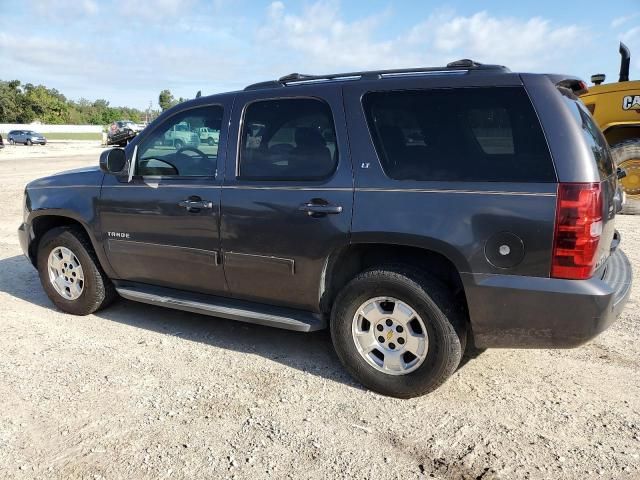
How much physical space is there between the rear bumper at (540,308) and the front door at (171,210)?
1.86 m

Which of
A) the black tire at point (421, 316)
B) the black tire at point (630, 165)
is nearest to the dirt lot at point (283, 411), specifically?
the black tire at point (421, 316)

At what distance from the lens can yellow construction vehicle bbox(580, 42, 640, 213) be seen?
858cm

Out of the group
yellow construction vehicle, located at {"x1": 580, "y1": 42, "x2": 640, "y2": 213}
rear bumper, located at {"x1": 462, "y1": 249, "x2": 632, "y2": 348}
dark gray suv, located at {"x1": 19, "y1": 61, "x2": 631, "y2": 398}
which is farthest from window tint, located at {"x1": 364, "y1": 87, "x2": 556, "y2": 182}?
yellow construction vehicle, located at {"x1": 580, "y1": 42, "x2": 640, "y2": 213}

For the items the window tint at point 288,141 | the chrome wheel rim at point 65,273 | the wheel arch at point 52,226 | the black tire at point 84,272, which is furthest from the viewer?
the chrome wheel rim at point 65,273

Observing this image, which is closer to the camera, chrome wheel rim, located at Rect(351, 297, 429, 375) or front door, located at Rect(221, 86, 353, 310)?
chrome wheel rim, located at Rect(351, 297, 429, 375)

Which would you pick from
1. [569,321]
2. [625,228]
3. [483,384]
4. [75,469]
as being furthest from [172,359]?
[625,228]

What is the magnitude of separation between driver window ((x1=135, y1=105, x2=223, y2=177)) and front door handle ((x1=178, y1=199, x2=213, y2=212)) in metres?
0.22

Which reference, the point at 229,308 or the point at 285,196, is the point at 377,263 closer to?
the point at 285,196

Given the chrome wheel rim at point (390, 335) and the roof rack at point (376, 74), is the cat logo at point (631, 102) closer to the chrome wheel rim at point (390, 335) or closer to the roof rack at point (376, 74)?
the roof rack at point (376, 74)

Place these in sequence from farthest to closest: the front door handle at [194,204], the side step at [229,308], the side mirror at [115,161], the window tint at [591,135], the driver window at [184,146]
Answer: the side mirror at [115,161], the driver window at [184,146], the front door handle at [194,204], the side step at [229,308], the window tint at [591,135]

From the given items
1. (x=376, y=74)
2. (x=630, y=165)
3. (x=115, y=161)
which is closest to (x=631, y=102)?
(x=630, y=165)

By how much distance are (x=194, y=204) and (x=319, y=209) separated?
41.0 inches

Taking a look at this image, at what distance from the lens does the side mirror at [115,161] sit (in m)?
4.19

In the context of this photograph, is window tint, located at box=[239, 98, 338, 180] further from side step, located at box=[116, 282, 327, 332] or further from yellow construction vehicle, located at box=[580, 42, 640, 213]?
yellow construction vehicle, located at box=[580, 42, 640, 213]
